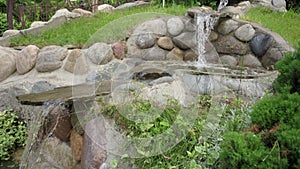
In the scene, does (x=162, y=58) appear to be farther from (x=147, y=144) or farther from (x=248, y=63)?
(x=147, y=144)

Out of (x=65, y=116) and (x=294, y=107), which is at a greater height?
(x=294, y=107)

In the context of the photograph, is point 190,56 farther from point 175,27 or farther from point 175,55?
point 175,27

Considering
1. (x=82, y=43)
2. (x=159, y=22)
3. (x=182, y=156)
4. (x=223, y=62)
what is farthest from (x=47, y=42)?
(x=182, y=156)

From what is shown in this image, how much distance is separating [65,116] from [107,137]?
0.63 metres

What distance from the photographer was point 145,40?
15.6ft

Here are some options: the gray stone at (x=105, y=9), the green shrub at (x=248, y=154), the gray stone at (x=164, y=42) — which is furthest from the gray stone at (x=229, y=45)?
the green shrub at (x=248, y=154)

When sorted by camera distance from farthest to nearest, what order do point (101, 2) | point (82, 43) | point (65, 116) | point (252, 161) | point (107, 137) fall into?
point (101, 2), point (82, 43), point (65, 116), point (107, 137), point (252, 161)

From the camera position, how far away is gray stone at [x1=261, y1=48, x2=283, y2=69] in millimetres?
4434

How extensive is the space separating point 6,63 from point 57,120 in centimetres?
208

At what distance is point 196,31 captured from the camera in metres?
4.75

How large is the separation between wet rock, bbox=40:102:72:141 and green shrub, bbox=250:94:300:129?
1.76 metres

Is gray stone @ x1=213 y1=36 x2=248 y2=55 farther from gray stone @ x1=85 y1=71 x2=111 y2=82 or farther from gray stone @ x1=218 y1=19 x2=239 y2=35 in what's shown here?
gray stone @ x1=85 y1=71 x2=111 y2=82

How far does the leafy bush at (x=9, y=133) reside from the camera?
3.81m

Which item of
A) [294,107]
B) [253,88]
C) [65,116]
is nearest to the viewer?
[294,107]
